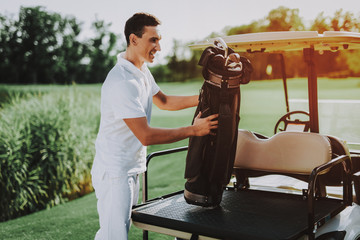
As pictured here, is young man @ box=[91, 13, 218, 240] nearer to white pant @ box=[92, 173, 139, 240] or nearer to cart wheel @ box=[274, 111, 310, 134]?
white pant @ box=[92, 173, 139, 240]

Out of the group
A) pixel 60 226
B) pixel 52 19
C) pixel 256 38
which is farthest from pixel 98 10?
pixel 256 38

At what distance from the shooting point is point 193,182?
104 inches

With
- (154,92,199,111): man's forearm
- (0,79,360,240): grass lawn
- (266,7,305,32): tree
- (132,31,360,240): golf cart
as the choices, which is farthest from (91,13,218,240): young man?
(266,7,305,32): tree

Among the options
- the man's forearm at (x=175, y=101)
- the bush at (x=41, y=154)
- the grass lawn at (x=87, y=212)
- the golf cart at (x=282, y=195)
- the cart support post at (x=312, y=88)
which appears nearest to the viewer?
the golf cart at (x=282, y=195)

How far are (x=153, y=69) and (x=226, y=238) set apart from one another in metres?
24.9

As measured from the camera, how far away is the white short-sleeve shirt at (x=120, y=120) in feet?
8.14

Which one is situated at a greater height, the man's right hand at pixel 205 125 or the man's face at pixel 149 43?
the man's face at pixel 149 43

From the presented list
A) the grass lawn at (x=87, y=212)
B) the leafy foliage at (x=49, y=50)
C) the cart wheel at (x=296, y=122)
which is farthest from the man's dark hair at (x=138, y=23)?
the leafy foliage at (x=49, y=50)

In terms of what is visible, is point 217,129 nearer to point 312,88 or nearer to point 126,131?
point 126,131

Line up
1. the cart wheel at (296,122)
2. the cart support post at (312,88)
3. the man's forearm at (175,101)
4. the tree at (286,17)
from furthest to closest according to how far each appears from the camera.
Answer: the tree at (286,17)
the cart wheel at (296,122)
the cart support post at (312,88)
the man's forearm at (175,101)

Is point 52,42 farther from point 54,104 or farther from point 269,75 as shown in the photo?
point 269,75

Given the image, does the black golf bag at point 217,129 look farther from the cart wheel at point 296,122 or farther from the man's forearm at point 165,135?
the cart wheel at point 296,122

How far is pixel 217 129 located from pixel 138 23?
757mm

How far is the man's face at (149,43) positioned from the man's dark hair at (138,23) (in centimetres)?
2
